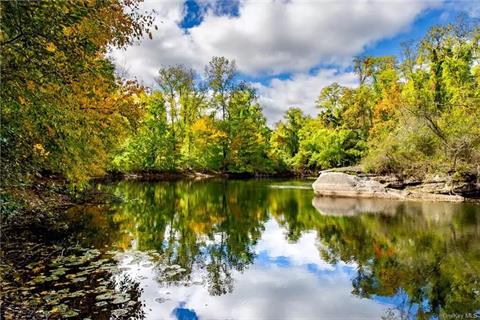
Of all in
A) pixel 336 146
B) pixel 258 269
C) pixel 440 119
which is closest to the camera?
pixel 258 269

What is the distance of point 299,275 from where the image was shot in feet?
26.7

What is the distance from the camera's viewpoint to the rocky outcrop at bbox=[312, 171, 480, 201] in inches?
759

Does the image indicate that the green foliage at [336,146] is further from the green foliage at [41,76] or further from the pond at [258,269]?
the green foliage at [41,76]

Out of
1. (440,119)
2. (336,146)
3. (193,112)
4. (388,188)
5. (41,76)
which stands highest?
(193,112)

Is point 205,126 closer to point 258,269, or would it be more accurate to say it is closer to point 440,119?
point 440,119

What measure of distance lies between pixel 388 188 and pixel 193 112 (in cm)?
2973

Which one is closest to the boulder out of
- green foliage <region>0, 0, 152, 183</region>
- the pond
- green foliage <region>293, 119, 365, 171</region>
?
the pond

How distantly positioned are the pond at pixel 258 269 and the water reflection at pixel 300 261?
0.03 m

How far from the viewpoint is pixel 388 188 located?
21781 mm

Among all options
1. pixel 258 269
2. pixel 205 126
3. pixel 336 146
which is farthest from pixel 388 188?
pixel 205 126

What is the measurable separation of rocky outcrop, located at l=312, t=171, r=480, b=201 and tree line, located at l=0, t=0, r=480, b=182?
85cm

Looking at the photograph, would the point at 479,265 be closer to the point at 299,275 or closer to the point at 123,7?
the point at 299,275

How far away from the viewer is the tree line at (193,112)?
174 inches

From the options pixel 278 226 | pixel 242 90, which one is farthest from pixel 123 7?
pixel 242 90
